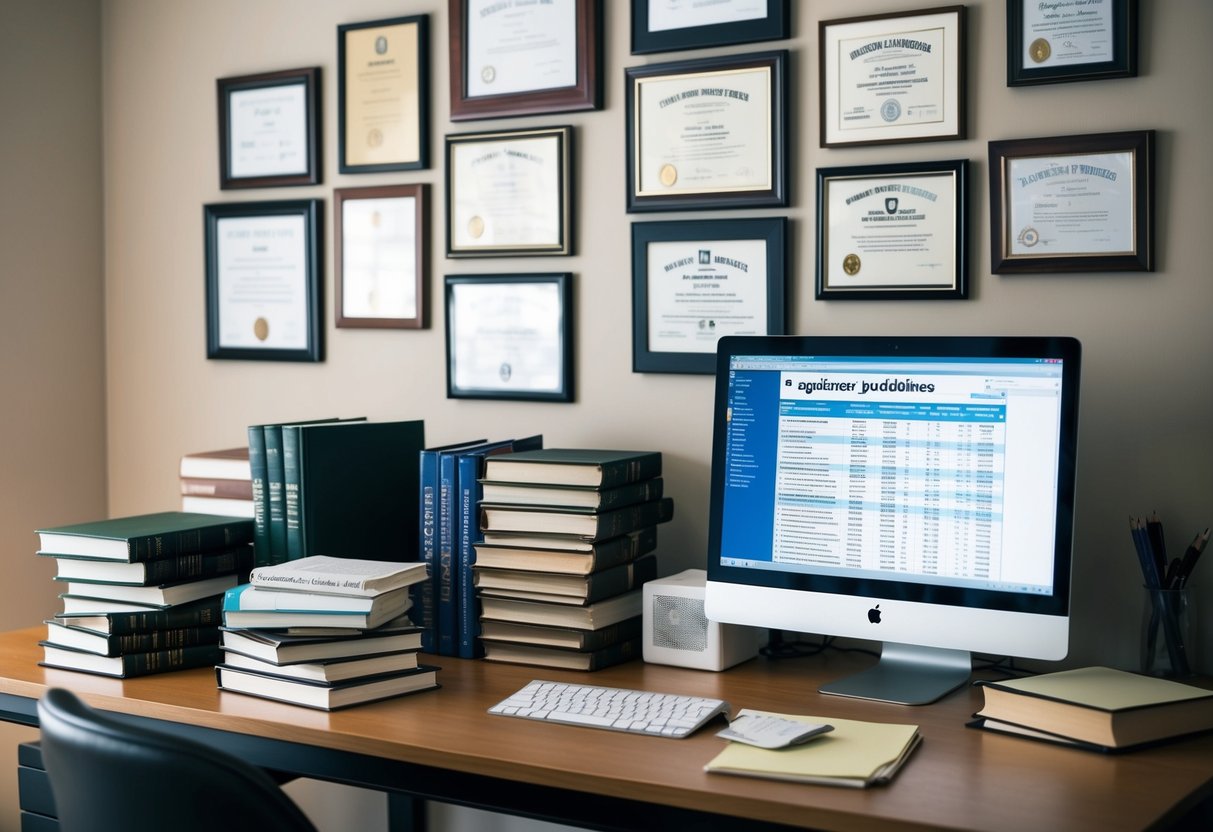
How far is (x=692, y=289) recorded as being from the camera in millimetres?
2178

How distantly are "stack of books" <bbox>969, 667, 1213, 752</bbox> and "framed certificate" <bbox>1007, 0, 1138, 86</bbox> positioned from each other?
881 mm

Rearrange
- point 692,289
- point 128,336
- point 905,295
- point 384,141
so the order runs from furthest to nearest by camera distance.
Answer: point 128,336, point 384,141, point 692,289, point 905,295

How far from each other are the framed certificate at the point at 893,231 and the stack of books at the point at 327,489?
2.65 ft

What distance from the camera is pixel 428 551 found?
6.79ft

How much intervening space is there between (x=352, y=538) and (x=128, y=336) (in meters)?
1.09

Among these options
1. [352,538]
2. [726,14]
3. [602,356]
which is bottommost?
[352,538]

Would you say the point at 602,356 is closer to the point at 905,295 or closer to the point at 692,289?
the point at 692,289

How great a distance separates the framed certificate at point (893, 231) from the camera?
1.95m

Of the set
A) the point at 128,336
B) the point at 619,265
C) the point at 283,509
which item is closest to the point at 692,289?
the point at 619,265

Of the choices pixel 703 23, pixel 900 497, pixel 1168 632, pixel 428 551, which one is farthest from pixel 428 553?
pixel 1168 632

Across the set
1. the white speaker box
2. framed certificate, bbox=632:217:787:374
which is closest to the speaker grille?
the white speaker box

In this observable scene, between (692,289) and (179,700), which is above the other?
(692,289)

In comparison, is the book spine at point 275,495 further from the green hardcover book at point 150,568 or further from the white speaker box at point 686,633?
the white speaker box at point 686,633

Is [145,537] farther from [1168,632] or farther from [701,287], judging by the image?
[1168,632]
